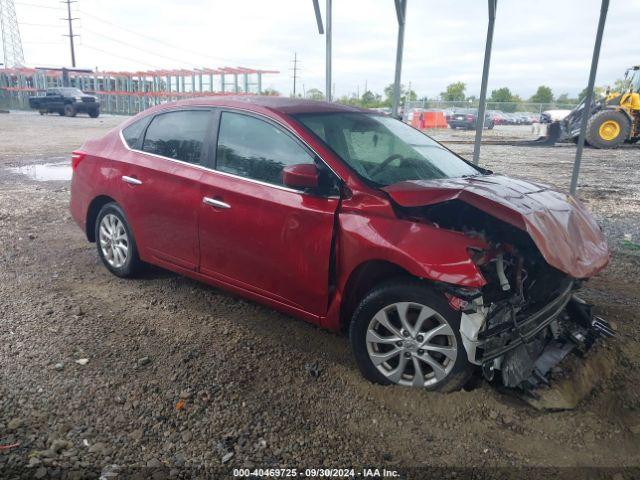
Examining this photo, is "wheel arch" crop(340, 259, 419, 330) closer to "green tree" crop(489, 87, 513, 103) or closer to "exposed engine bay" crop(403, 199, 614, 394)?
"exposed engine bay" crop(403, 199, 614, 394)

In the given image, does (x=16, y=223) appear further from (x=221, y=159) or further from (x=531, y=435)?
(x=531, y=435)

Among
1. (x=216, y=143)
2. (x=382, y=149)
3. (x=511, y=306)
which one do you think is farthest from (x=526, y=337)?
(x=216, y=143)

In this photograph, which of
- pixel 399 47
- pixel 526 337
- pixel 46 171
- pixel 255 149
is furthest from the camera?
pixel 46 171

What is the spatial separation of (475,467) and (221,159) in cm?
266

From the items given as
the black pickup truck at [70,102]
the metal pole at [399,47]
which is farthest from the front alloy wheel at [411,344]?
the black pickup truck at [70,102]

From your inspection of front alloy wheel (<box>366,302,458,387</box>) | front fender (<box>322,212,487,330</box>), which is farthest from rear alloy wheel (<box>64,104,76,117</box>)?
front alloy wheel (<box>366,302,458,387</box>)

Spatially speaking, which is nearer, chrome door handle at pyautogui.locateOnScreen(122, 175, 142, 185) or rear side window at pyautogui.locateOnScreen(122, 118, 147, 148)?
chrome door handle at pyautogui.locateOnScreen(122, 175, 142, 185)

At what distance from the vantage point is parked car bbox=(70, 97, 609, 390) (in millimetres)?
2885

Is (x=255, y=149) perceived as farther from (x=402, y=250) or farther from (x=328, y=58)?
(x=328, y=58)

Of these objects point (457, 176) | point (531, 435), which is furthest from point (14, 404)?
point (457, 176)

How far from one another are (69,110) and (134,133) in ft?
106

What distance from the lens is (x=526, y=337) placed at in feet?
9.45

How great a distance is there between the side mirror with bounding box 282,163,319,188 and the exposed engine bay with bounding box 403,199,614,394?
2.01ft

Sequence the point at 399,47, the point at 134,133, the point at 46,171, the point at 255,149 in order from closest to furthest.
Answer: the point at 255,149 → the point at 134,133 → the point at 399,47 → the point at 46,171
